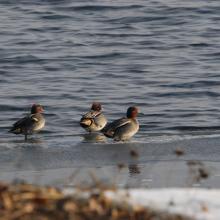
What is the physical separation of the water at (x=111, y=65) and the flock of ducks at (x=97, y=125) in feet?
0.55

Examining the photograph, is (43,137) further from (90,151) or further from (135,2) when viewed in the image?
(135,2)

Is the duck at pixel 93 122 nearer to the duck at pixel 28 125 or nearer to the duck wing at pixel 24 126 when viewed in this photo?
the duck at pixel 28 125

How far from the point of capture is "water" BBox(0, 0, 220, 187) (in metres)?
15.2

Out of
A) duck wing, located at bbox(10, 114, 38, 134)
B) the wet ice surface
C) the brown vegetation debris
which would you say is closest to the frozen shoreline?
the brown vegetation debris

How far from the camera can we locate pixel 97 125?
1384 cm

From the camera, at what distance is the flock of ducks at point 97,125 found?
42.6ft

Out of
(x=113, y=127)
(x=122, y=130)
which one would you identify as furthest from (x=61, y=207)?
(x=113, y=127)

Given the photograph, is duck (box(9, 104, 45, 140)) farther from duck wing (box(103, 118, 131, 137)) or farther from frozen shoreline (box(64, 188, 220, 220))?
frozen shoreline (box(64, 188, 220, 220))

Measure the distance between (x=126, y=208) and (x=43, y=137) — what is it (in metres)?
8.98

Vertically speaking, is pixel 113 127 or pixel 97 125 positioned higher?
pixel 97 125

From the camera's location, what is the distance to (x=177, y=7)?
26.4 metres

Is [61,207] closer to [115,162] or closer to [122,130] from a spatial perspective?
[115,162]

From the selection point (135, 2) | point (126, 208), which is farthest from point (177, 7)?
point (126, 208)

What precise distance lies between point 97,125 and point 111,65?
6458mm
